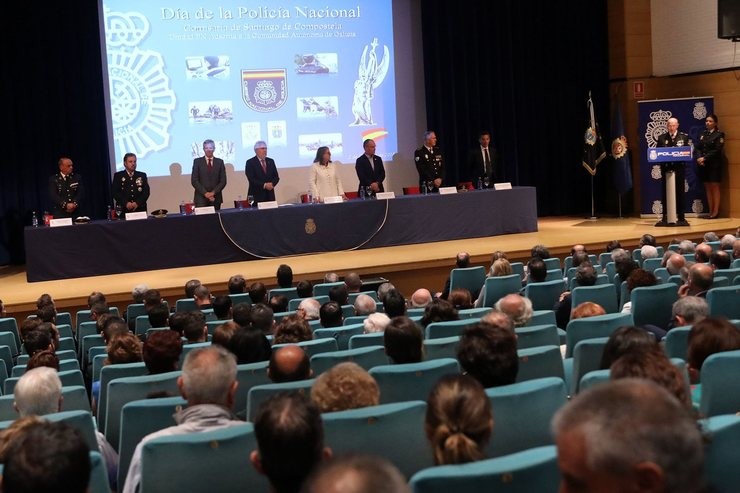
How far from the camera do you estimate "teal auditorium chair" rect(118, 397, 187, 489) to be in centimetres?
312

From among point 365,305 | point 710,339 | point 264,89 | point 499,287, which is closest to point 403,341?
point 710,339

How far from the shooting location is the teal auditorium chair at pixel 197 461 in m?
2.47

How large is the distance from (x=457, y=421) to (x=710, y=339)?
4.67 ft

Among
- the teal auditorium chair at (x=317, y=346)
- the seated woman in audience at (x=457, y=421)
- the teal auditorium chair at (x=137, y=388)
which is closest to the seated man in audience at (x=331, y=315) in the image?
the teal auditorium chair at (x=317, y=346)

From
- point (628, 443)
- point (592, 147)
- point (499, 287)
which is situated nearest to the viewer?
point (628, 443)

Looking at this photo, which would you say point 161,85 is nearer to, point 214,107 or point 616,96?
point 214,107

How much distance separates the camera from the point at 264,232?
35.1 ft

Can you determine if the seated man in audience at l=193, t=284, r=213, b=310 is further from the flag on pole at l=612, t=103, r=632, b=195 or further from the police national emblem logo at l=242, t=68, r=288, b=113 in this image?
the flag on pole at l=612, t=103, r=632, b=195

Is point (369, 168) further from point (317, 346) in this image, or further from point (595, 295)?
point (317, 346)

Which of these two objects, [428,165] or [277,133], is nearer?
[428,165]

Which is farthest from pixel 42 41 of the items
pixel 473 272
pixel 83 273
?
pixel 473 272

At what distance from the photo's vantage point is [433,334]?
15.5ft

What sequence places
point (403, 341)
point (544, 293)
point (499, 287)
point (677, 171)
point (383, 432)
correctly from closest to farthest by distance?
point (383, 432), point (403, 341), point (544, 293), point (499, 287), point (677, 171)

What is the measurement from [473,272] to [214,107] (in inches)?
233
